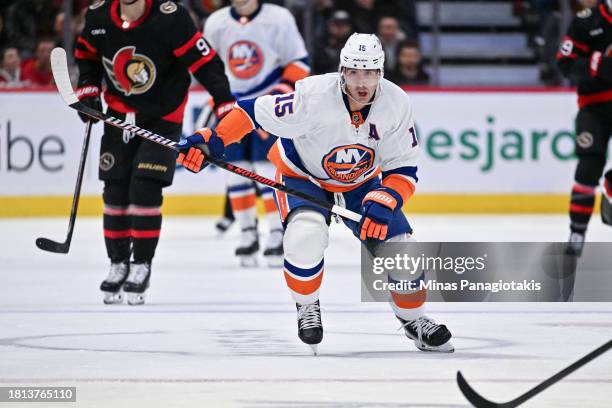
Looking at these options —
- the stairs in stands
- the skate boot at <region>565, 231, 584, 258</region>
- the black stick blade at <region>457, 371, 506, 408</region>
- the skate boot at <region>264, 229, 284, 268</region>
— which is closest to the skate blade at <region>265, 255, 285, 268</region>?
the skate boot at <region>264, 229, 284, 268</region>

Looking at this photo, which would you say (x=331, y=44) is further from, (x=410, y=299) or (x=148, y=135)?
(x=410, y=299)

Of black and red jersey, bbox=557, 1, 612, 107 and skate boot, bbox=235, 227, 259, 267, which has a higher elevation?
black and red jersey, bbox=557, 1, 612, 107

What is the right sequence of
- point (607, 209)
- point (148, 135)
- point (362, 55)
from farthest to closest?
point (148, 135) → point (362, 55) → point (607, 209)

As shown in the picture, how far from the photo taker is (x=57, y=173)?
943cm

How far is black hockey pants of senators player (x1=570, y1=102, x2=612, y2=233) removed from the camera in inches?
271

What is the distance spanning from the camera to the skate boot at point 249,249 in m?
6.98

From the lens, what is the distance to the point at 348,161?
14.1ft

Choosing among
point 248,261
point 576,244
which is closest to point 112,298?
point 248,261

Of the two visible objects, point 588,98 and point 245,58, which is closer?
point 588,98

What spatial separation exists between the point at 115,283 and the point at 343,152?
1.59 m

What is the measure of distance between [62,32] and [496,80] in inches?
133

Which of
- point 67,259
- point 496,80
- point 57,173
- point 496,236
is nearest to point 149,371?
point 67,259

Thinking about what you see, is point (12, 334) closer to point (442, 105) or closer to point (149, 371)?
point (149, 371)

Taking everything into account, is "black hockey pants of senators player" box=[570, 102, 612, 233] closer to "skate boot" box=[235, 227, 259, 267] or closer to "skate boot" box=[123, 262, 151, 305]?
"skate boot" box=[235, 227, 259, 267]
